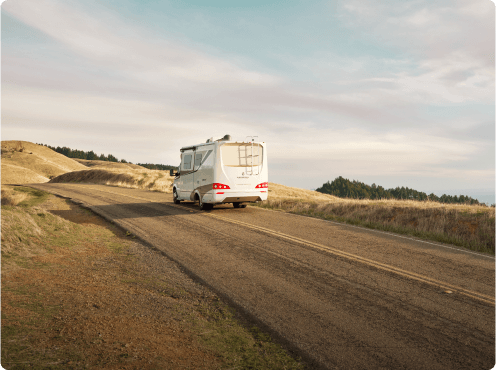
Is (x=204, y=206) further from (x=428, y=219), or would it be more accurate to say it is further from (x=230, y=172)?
(x=428, y=219)

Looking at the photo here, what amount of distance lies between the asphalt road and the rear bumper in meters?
3.73

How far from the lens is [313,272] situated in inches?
262

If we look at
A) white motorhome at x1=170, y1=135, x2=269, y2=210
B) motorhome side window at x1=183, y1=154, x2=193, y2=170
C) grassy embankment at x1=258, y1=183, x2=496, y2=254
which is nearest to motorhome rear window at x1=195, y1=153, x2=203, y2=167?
white motorhome at x1=170, y1=135, x2=269, y2=210

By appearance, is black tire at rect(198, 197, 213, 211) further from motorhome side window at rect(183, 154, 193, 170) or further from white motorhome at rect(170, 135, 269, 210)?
motorhome side window at rect(183, 154, 193, 170)

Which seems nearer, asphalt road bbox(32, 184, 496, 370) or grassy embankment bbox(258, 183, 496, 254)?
asphalt road bbox(32, 184, 496, 370)

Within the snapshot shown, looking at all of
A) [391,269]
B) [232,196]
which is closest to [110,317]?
[391,269]

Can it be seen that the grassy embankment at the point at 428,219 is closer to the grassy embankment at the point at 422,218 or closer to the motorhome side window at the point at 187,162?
the grassy embankment at the point at 422,218

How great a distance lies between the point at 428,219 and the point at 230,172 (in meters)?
7.89

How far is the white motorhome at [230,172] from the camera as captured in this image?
14734 millimetres

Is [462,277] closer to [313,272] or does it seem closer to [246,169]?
[313,272]

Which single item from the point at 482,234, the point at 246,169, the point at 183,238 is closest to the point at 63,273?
the point at 183,238

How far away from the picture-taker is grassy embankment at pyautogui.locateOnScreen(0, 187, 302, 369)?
362cm

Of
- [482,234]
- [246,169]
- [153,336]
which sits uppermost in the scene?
[246,169]

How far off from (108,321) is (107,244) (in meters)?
5.15
